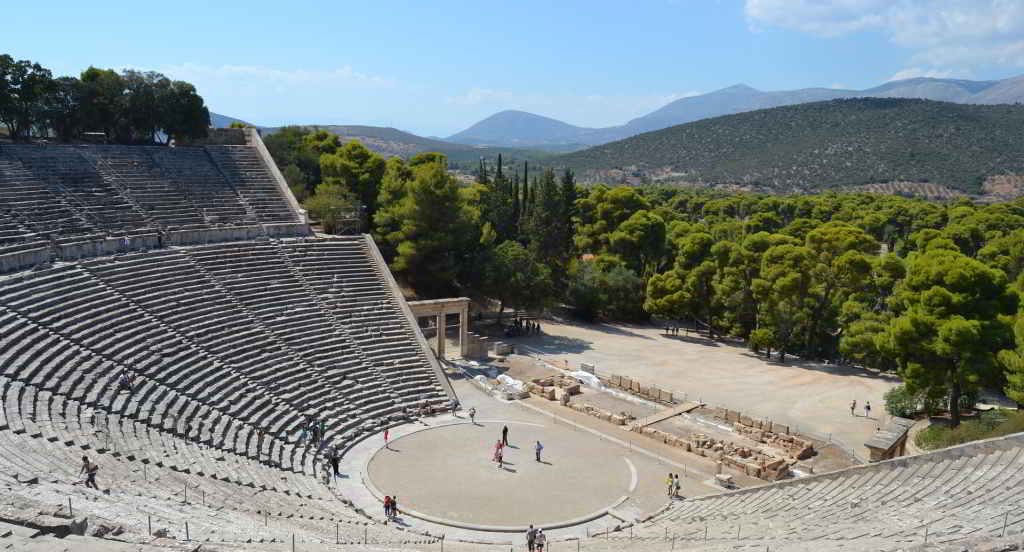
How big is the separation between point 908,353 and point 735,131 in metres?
147

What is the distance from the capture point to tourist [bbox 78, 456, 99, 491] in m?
13.4

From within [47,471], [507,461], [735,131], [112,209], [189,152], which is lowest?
[507,461]

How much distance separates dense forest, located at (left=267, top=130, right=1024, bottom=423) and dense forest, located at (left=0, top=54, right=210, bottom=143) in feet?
24.9

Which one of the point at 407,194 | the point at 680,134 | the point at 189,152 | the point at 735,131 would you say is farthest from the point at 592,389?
the point at 680,134

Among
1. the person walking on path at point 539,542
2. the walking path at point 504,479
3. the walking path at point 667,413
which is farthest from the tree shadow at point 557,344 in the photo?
the person walking on path at point 539,542

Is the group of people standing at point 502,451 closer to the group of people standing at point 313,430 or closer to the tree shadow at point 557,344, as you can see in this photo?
the group of people standing at point 313,430

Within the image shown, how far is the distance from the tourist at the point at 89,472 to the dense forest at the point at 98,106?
2803 cm

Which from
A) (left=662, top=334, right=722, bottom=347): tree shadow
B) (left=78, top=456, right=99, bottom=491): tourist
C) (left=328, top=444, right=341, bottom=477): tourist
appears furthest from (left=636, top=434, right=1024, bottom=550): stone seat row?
(left=662, top=334, right=722, bottom=347): tree shadow

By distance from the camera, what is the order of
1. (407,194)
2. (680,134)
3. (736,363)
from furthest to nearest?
(680,134), (407,194), (736,363)

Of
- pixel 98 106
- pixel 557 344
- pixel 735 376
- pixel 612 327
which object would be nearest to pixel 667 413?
pixel 735 376

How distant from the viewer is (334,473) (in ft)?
70.5

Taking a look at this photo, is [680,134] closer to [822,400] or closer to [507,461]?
[822,400]

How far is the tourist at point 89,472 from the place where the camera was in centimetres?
1338

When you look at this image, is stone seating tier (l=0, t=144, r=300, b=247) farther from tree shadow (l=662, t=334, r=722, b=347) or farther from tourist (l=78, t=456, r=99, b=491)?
tree shadow (l=662, t=334, r=722, b=347)
